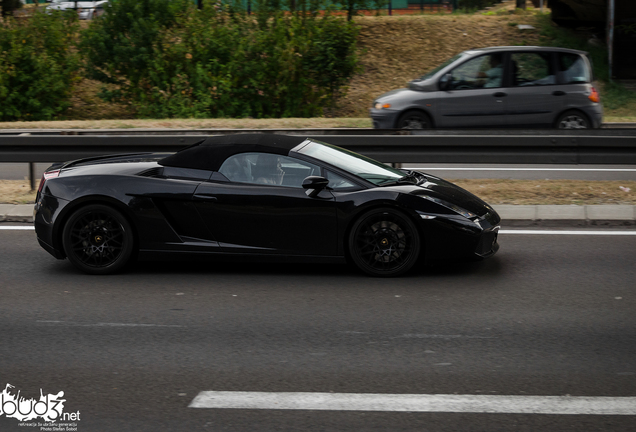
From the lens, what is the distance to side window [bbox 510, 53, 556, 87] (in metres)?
13.4

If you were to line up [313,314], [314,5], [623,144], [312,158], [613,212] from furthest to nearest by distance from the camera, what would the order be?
[314,5], [623,144], [613,212], [312,158], [313,314]

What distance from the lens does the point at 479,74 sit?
13.6 m

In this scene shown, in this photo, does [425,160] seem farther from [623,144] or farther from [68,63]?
[68,63]

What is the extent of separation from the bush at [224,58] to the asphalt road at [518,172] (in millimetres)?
8613

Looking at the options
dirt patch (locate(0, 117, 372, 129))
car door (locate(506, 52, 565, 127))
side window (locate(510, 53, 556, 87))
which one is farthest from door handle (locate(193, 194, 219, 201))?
dirt patch (locate(0, 117, 372, 129))

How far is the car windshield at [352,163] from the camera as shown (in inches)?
265

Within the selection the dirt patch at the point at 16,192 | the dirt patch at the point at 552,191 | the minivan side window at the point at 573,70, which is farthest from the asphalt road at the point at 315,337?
the minivan side window at the point at 573,70

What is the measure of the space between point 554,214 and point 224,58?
15045mm

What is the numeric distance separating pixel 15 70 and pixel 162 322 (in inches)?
778

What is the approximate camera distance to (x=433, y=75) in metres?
13.7

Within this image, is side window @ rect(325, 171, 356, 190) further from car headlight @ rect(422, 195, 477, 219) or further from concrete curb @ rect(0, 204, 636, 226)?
concrete curb @ rect(0, 204, 636, 226)

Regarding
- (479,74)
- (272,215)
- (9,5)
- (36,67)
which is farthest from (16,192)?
(9,5)

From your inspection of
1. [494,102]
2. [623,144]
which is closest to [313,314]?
[623,144]

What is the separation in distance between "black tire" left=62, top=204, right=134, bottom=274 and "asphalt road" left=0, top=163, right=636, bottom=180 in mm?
5992
